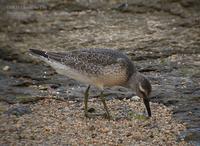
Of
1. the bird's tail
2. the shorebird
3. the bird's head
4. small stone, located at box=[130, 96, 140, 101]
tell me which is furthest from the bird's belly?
small stone, located at box=[130, 96, 140, 101]

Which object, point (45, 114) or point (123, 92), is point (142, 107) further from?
point (45, 114)

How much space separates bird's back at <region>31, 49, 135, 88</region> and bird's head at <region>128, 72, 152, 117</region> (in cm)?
8

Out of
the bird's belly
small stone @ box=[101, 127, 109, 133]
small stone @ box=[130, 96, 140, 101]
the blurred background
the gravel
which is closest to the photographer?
the gravel

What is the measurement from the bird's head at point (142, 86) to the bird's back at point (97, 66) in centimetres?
8

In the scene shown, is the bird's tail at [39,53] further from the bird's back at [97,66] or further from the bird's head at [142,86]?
Answer: the bird's head at [142,86]

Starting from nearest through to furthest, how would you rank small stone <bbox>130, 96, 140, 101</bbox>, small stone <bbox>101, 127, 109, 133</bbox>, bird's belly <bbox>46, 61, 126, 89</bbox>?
1. small stone <bbox>101, 127, 109, 133</bbox>
2. bird's belly <bbox>46, 61, 126, 89</bbox>
3. small stone <bbox>130, 96, 140, 101</bbox>

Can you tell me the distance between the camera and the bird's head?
26.5ft

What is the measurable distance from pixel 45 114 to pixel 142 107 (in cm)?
128

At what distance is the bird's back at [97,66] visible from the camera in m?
8.03

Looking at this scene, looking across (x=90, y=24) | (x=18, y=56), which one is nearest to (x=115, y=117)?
(x=18, y=56)

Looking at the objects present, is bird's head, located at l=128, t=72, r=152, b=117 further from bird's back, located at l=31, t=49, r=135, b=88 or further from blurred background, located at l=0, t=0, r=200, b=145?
blurred background, located at l=0, t=0, r=200, b=145

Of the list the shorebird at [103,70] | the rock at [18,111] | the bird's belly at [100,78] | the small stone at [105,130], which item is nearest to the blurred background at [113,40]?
the rock at [18,111]

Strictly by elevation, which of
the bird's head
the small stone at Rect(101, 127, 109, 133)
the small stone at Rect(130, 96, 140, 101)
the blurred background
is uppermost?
the bird's head

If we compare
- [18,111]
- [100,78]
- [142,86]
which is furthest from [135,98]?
[18,111]
